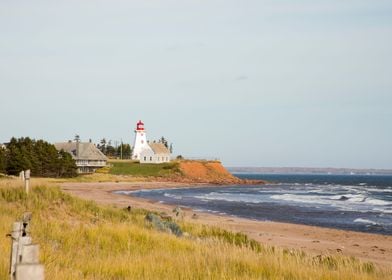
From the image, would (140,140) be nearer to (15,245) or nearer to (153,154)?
(153,154)

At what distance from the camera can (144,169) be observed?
325 ft

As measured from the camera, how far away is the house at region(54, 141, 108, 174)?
92.1 m

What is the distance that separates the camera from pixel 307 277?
805 centimetres

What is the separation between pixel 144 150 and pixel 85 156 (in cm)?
2129

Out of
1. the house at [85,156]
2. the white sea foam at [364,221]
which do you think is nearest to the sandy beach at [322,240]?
the white sea foam at [364,221]

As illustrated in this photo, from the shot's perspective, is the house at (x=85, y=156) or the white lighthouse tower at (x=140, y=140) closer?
the house at (x=85, y=156)

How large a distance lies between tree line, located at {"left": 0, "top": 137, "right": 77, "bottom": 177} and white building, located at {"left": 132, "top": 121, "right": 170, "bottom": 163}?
34610 millimetres

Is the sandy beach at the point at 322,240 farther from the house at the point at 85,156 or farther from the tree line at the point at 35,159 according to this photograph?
the house at the point at 85,156

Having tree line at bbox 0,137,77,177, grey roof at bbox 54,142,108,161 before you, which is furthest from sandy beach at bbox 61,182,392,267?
grey roof at bbox 54,142,108,161

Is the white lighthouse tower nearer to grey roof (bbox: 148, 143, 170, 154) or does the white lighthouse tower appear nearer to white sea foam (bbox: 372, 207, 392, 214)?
grey roof (bbox: 148, 143, 170, 154)

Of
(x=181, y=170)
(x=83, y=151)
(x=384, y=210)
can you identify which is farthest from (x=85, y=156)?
(x=384, y=210)

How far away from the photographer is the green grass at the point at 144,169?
9498cm

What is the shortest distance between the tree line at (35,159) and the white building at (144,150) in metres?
34.6

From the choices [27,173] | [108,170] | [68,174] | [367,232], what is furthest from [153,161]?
[27,173]
